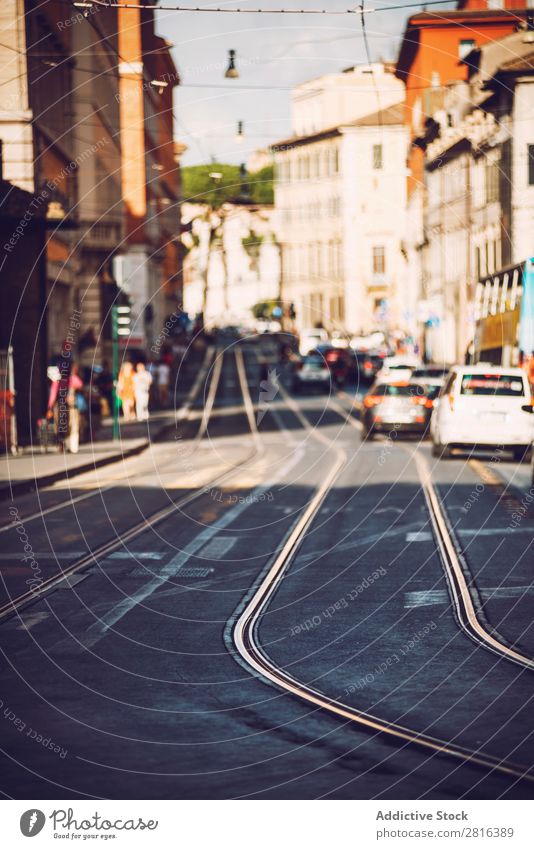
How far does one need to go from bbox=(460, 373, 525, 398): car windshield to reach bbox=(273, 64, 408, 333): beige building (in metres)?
68.1

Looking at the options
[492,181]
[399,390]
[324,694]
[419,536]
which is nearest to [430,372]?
[399,390]

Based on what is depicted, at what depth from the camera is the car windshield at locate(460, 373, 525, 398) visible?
99.5ft

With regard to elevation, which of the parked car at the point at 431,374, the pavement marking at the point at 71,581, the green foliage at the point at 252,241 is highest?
the green foliage at the point at 252,241

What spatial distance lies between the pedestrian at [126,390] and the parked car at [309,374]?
62.6 ft

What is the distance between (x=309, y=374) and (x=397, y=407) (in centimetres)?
3267

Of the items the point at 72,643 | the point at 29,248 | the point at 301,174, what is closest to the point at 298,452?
the point at 29,248

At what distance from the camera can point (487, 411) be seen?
3005 cm

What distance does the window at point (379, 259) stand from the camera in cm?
10756

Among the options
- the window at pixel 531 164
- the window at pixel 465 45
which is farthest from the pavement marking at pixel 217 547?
the window at pixel 465 45

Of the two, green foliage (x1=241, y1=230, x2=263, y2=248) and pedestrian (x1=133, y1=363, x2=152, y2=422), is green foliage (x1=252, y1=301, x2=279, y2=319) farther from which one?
pedestrian (x1=133, y1=363, x2=152, y2=422)

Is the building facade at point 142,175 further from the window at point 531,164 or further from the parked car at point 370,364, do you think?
the window at point 531,164

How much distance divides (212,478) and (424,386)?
12.9 metres

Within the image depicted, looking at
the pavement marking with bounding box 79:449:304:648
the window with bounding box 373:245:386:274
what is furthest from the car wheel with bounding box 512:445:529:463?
the window with bounding box 373:245:386:274

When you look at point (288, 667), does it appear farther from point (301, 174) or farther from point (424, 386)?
point (301, 174)
